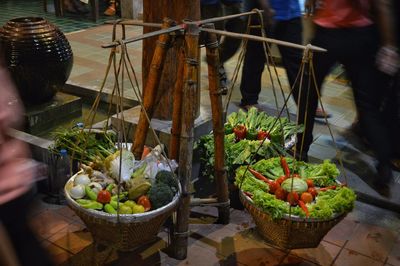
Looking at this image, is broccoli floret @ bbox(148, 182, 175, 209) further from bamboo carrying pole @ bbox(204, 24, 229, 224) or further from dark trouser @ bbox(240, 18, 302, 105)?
dark trouser @ bbox(240, 18, 302, 105)

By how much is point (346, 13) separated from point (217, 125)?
1.43 m

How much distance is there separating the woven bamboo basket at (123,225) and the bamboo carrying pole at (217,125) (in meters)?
0.72

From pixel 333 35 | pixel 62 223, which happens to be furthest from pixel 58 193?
pixel 333 35

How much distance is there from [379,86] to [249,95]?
207 centimetres

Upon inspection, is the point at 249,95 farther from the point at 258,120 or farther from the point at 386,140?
the point at 386,140

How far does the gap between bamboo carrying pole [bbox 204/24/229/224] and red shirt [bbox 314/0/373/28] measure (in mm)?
1187

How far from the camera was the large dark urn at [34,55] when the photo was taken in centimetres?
505

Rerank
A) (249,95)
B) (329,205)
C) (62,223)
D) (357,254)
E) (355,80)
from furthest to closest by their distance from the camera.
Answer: (249,95) → (355,80) → (62,223) → (357,254) → (329,205)

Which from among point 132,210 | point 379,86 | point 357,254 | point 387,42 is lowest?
point 357,254

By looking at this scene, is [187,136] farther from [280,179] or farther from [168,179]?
[280,179]

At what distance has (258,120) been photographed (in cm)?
457

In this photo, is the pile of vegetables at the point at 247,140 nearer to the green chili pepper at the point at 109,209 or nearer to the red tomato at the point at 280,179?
the red tomato at the point at 280,179

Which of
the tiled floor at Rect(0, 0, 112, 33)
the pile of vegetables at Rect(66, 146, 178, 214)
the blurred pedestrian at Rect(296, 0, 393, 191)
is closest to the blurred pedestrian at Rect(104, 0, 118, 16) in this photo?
the tiled floor at Rect(0, 0, 112, 33)

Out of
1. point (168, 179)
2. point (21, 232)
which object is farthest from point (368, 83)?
point (21, 232)
